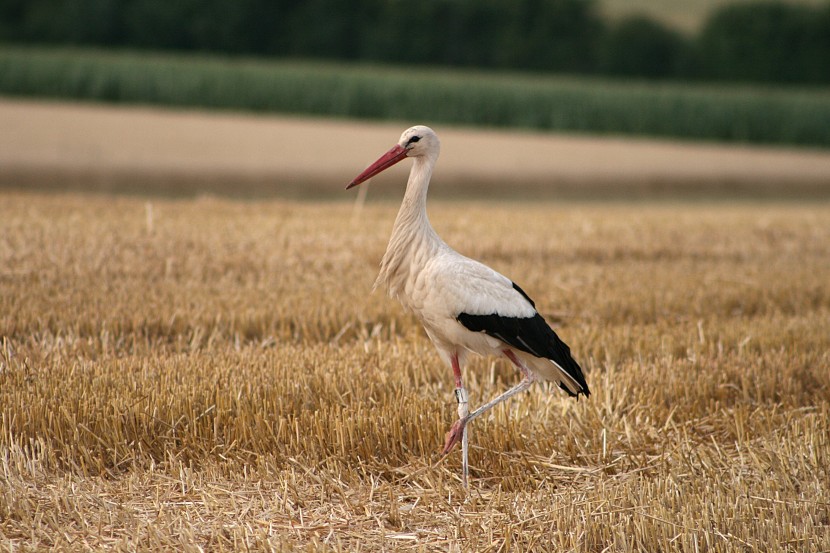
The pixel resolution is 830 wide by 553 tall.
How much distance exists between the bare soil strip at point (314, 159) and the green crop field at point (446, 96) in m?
1.35

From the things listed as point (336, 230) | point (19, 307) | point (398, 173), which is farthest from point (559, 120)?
point (19, 307)

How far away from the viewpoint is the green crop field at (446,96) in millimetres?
31797

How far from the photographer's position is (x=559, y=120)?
3409cm

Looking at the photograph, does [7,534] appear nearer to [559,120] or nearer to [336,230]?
[336,230]

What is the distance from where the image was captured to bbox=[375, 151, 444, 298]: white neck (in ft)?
16.2

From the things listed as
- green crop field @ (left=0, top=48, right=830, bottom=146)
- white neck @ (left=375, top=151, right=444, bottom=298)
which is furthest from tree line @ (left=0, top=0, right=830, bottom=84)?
white neck @ (left=375, top=151, right=444, bottom=298)

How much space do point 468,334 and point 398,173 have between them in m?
20.7

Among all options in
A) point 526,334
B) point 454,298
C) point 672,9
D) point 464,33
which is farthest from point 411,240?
point 672,9

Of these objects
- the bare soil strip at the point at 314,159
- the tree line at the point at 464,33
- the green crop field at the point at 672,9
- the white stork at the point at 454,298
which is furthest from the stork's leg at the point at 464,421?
the green crop field at the point at 672,9

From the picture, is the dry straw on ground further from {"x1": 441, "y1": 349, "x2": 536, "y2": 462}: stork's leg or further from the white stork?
the white stork

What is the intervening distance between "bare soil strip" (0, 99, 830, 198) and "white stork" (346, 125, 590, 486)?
15231 mm

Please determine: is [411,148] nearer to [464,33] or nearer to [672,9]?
[464,33]

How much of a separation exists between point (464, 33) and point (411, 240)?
104 ft

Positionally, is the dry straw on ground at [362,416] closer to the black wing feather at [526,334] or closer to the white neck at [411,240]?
the black wing feather at [526,334]
